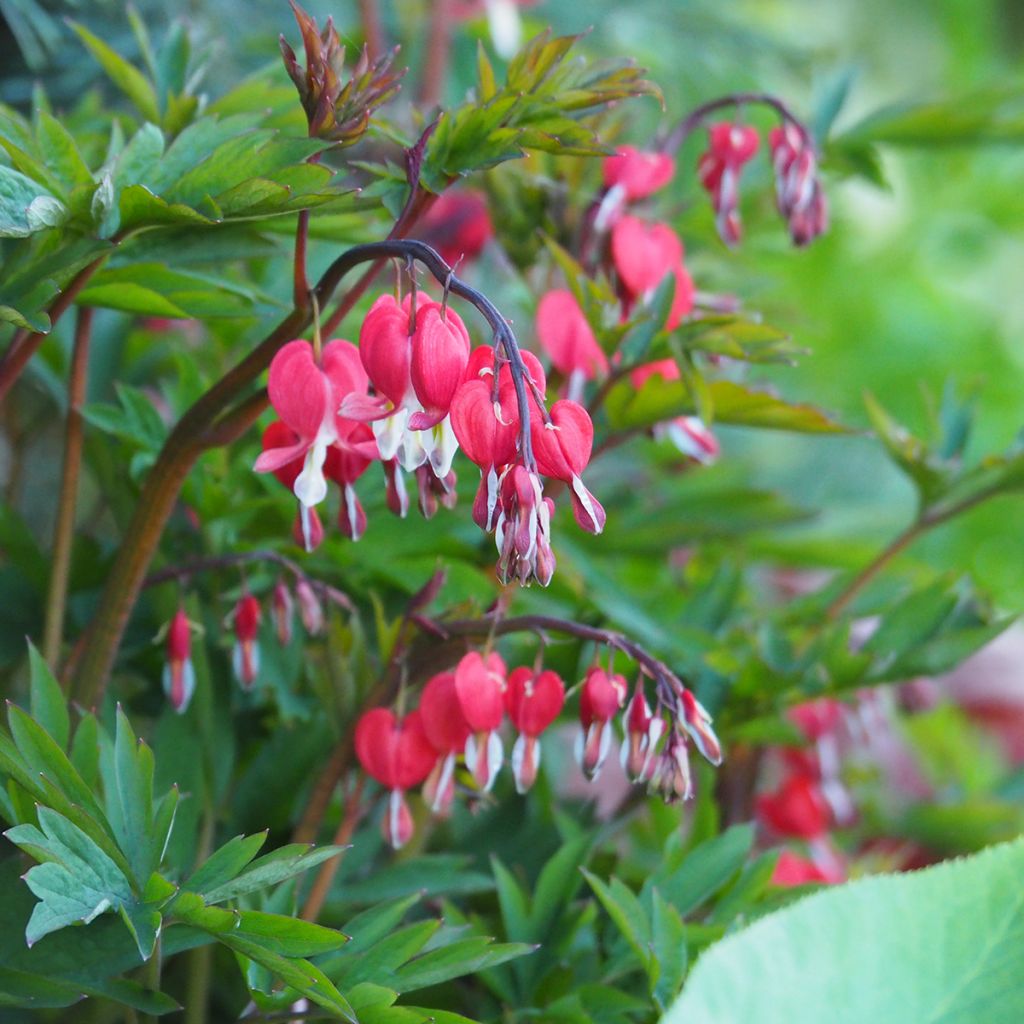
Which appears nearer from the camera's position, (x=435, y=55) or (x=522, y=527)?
(x=522, y=527)

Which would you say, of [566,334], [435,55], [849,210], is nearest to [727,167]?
[566,334]

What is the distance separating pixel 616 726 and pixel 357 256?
1.20 feet

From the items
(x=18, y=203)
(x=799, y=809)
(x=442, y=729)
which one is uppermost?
(x=18, y=203)

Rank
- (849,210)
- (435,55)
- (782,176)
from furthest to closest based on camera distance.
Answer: (849,210) → (435,55) → (782,176)

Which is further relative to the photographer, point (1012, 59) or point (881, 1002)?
point (1012, 59)

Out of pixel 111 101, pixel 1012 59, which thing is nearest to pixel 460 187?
pixel 111 101

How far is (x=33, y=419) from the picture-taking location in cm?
92

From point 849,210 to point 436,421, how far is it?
2.47 meters

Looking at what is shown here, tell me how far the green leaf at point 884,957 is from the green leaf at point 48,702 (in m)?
0.33

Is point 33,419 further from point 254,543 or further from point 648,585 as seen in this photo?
point 648,585

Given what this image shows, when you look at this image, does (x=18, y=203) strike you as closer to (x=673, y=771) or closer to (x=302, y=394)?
(x=302, y=394)

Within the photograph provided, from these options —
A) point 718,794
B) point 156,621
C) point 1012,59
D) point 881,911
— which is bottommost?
point 718,794

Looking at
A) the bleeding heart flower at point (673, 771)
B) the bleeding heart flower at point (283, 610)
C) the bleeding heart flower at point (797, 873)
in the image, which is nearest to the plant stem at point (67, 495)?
the bleeding heart flower at point (283, 610)

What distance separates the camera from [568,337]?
68cm
